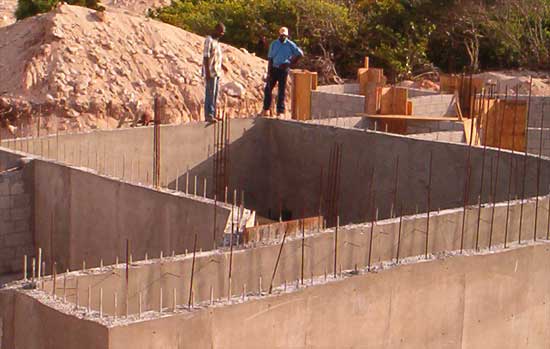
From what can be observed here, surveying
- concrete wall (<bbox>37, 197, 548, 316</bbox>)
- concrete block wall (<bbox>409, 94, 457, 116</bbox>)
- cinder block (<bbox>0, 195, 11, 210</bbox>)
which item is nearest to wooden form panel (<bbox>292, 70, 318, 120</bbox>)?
concrete block wall (<bbox>409, 94, 457, 116</bbox>)

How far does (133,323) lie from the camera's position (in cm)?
604

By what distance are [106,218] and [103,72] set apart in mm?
11360

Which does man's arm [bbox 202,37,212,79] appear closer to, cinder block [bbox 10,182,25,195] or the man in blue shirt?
the man in blue shirt

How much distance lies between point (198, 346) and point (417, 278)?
6.32 ft

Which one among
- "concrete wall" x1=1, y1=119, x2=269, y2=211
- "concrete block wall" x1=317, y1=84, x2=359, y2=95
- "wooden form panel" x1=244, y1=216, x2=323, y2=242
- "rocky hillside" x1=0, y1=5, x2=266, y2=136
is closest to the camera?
"wooden form panel" x1=244, y1=216, x2=323, y2=242

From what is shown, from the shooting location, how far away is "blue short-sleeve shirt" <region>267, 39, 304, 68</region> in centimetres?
1579

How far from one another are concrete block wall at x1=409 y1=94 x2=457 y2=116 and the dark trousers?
1957 millimetres

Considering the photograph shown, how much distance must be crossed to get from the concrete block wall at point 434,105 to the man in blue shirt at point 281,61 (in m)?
1.92

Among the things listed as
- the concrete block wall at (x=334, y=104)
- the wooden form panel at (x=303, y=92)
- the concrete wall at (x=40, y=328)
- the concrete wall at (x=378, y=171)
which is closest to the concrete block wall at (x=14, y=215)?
the concrete wall at (x=378, y=171)

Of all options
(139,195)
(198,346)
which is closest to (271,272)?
(198,346)

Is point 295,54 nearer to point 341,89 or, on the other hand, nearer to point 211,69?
point 211,69

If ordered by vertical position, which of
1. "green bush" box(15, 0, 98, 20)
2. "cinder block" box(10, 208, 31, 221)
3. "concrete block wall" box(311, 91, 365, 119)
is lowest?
"cinder block" box(10, 208, 31, 221)

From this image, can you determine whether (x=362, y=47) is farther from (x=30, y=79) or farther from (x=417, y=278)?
(x=417, y=278)

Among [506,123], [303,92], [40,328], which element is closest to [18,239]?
[40,328]
